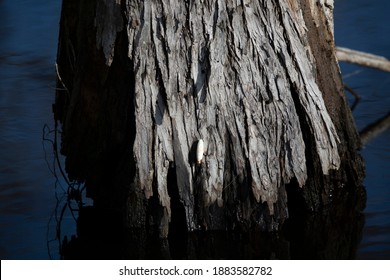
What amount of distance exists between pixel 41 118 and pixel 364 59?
2.39m

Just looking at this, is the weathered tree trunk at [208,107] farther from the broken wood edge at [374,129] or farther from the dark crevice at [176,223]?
the broken wood edge at [374,129]

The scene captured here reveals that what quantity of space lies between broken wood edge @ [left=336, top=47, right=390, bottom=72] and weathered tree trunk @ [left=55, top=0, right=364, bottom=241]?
1.51m

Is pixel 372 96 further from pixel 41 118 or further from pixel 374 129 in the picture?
pixel 41 118

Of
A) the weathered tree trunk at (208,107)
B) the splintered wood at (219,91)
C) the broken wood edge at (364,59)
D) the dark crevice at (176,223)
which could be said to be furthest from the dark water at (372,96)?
the dark crevice at (176,223)

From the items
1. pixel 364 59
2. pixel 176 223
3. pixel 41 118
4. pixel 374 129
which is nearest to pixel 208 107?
pixel 176 223

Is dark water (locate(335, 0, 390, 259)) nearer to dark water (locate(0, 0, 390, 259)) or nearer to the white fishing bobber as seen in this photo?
dark water (locate(0, 0, 390, 259))

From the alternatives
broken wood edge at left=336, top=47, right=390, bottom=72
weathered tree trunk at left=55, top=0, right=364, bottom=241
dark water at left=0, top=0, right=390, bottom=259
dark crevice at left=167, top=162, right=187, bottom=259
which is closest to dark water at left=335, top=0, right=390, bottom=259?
dark water at left=0, top=0, right=390, bottom=259

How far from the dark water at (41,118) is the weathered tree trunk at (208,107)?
45cm

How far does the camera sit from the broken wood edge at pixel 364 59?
22.1 ft

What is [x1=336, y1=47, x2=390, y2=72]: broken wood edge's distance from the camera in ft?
22.1

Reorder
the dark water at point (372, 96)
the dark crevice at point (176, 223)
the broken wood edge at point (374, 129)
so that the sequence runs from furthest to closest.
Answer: the broken wood edge at point (374, 129)
the dark water at point (372, 96)
the dark crevice at point (176, 223)

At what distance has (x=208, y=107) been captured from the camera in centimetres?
482

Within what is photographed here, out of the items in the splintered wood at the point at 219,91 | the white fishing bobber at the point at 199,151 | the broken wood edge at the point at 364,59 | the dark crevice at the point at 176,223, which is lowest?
the dark crevice at the point at 176,223

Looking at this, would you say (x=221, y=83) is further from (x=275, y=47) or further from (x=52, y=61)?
(x=52, y=61)
